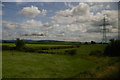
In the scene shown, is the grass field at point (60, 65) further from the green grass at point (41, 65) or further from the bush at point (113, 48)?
the bush at point (113, 48)

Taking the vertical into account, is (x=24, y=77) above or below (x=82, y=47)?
below

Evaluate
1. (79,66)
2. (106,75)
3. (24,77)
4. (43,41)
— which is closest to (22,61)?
(24,77)

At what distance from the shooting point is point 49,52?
21.4 feet

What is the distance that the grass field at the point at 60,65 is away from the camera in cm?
569

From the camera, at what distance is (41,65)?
19.9 ft

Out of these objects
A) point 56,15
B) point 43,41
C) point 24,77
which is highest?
point 56,15

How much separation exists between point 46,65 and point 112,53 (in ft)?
8.57

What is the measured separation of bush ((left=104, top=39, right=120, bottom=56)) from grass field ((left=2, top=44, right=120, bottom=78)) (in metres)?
0.16

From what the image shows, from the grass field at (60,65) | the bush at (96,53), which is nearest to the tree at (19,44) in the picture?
the grass field at (60,65)

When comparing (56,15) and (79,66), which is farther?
(56,15)

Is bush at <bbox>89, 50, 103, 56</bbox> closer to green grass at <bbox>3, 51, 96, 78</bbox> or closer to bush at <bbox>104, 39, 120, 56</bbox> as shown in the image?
bush at <bbox>104, 39, 120, 56</bbox>

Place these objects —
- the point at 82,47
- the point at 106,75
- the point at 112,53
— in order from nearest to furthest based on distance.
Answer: the point at 106,75, the point at 112,53, the point at 82,47

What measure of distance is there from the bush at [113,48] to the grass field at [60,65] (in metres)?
0.16

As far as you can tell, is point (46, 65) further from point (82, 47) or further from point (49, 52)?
point (82, 47)
